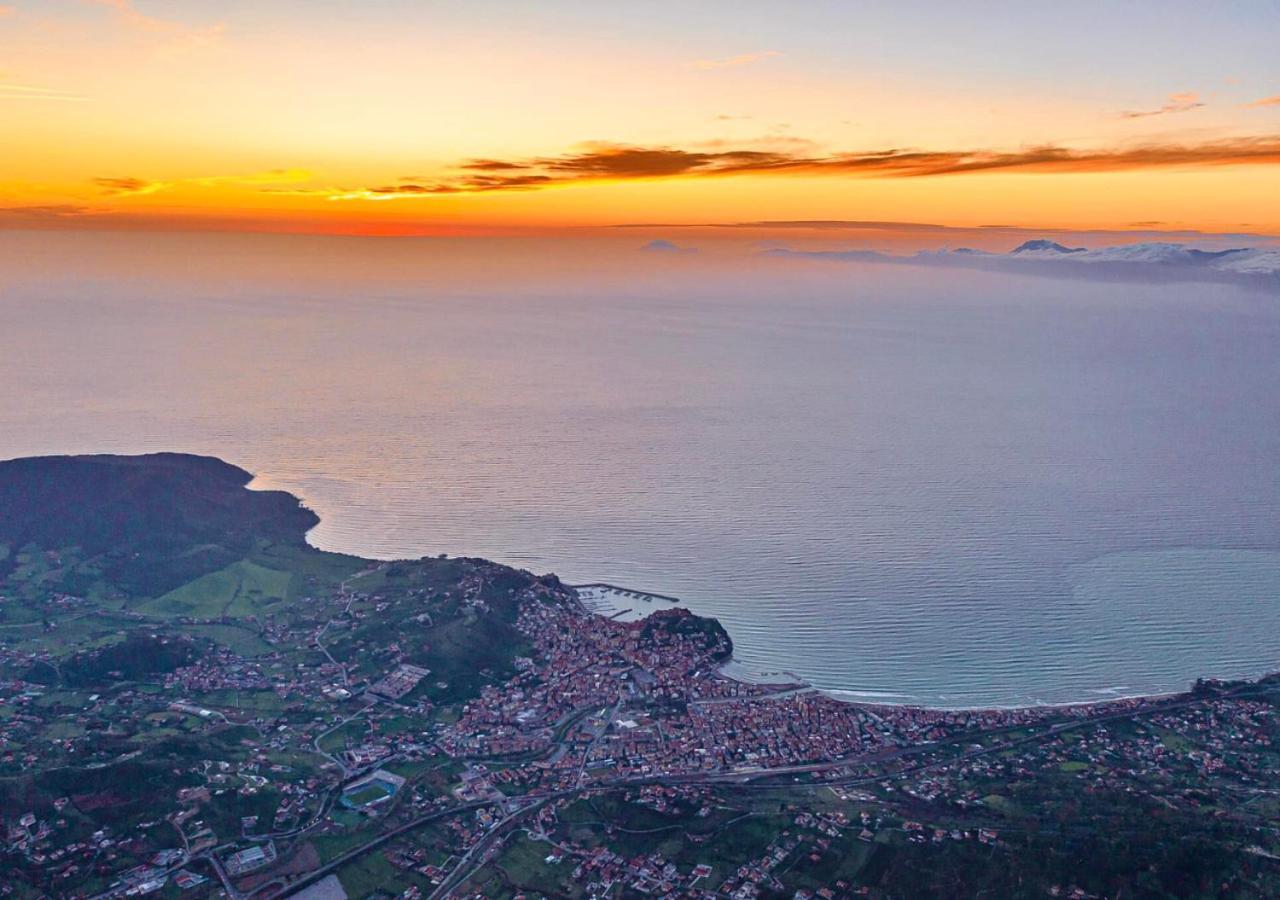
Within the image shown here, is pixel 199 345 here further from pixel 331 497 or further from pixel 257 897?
pixel 257 897

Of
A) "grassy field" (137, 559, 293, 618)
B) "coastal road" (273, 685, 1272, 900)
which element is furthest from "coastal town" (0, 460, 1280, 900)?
"grassy field" (137, 559, 293, 618)

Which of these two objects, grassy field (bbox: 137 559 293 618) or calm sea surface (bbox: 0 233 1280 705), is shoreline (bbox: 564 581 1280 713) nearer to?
calm sea surface (bbox: 0 233 1280 705)

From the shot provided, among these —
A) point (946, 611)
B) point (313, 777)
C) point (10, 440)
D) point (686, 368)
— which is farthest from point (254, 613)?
point (686, 368)

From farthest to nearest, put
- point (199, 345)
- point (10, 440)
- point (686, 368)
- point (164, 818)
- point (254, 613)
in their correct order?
point (199, 345) < point (686, 368) < point (10, 440) < point (254, 613) < point (164, 818)

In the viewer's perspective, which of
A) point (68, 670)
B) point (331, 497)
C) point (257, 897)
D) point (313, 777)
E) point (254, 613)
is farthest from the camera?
point (331, 497)

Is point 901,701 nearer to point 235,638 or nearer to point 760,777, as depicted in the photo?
point 760,777

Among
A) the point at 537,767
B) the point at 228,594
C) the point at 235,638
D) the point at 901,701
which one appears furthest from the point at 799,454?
the point at 537,767
